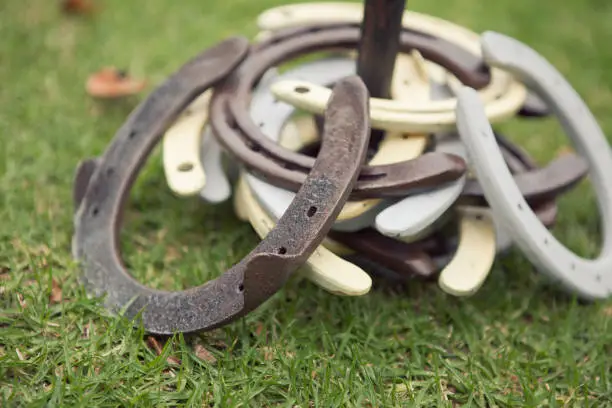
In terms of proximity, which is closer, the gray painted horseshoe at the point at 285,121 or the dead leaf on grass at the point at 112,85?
the gray painted horseshoe at the point at 285,121

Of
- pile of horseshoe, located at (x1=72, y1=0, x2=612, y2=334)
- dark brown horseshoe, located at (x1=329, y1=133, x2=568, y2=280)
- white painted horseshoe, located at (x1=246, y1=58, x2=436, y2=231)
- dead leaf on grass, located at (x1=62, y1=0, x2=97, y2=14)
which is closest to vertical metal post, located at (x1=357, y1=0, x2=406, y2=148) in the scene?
pile of horseshoe, located at (x1=72, y1=0, x2=612, y2=334)

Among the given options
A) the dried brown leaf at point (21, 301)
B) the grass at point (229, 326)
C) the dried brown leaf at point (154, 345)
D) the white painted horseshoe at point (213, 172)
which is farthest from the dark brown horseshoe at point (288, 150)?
the dried brown leaf at point (21, 301)

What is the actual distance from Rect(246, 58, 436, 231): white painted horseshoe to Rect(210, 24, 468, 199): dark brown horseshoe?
0.08 feet

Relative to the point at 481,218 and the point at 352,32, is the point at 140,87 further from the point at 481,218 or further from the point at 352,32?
the point at 481,218

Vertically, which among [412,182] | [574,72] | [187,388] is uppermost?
[412,182]

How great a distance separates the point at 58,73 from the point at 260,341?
1371 millimetres

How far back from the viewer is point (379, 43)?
1.62 meters

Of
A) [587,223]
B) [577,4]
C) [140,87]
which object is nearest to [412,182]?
[587,223]

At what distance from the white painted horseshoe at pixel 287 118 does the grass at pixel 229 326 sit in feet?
0.77

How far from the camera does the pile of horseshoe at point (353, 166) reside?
1.40m

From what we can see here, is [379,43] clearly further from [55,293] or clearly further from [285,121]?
[55,293]

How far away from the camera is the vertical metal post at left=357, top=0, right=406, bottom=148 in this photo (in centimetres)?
158

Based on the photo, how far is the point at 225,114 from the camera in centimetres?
166

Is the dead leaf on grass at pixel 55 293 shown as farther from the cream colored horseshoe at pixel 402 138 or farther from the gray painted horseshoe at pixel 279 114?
the cream colored horseshoe at pixel 402 138
